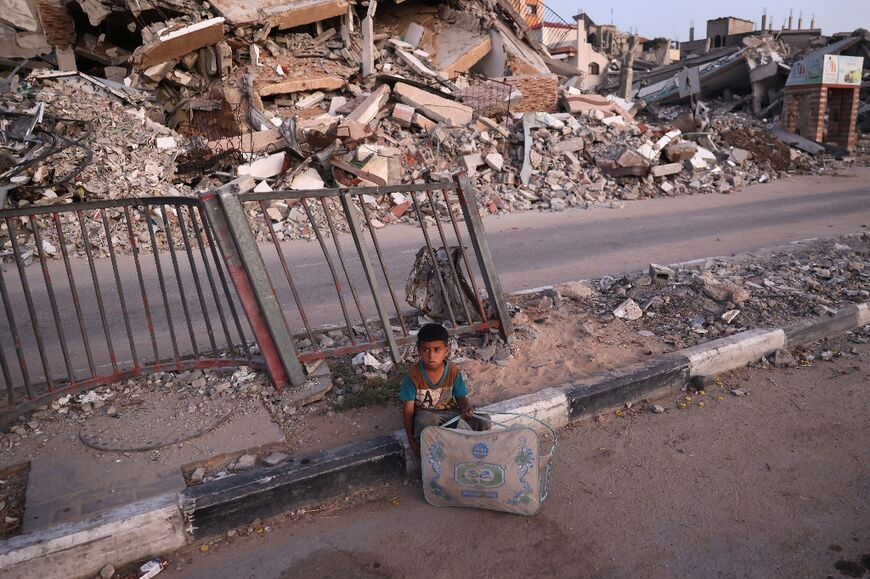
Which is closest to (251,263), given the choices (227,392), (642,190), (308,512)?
(227,392)

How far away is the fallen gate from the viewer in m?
3.59

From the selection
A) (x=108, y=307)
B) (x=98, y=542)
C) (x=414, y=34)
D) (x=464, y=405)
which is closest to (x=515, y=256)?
(x=108, y=307)

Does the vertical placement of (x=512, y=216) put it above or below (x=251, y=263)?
below

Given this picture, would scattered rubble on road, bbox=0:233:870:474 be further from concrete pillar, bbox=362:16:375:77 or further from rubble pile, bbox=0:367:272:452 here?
concrete pillar, bbox=362:16:375:77

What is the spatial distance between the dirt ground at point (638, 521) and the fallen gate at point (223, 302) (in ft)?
4.25

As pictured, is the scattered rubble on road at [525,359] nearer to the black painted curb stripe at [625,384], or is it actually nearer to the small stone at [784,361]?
the small stone at [784,361]

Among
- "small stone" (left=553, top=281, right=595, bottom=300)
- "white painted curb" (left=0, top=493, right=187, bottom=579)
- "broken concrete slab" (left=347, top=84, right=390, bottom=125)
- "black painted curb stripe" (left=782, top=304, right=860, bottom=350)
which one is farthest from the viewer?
"broken concrete slab" (left=347, top=84, right=390, bottom=125)

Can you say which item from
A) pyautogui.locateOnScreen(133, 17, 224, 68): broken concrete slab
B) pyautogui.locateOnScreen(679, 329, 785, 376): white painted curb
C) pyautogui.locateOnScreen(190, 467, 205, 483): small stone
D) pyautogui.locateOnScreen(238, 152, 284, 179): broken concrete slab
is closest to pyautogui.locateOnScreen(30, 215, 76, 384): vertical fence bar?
pyautogui.locateOnScreen(190, 467, 205, 483): small stone

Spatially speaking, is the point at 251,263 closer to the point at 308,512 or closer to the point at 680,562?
the point at 308,512

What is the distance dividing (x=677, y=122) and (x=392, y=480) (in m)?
19.1

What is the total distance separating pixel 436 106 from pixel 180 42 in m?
6.76

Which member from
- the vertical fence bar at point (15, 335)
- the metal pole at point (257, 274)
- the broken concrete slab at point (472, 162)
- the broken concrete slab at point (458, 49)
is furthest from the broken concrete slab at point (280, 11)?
the vertical fence bar at point (15, 335)

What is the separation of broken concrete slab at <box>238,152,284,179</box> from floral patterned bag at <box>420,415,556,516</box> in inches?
394

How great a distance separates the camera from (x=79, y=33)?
1661 centimetres
